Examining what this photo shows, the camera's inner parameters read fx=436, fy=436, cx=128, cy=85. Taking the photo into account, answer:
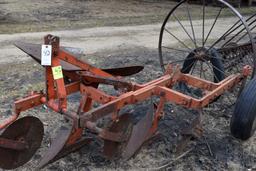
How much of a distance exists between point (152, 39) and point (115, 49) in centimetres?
146

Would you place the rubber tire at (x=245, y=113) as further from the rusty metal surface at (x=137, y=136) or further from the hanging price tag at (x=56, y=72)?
the hanging price tag at (x=56, y=72)

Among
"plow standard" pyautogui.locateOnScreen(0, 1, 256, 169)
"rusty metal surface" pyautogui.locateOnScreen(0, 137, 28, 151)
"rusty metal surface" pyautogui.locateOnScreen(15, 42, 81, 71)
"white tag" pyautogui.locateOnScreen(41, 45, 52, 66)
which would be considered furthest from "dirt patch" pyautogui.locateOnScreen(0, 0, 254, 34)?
"rusty metal surface" pyautogui.locateOnScreen(0, 137, 28, 151)

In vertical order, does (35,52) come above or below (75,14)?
above

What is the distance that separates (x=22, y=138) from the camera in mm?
3672

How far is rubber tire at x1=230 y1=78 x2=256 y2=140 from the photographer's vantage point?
4359mm

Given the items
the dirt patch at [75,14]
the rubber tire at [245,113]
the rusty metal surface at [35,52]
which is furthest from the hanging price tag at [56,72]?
the dirt patch at [75,14]

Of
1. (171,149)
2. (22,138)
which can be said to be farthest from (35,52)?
(171,149)

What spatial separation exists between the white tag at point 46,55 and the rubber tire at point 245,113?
1969mm

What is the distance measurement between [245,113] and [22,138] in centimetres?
219

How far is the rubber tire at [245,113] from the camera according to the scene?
4359 mm

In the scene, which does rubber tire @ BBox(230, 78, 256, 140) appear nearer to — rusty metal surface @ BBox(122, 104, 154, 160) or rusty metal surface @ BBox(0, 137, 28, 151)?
rusty metal surface @ BBox(122, 104, 154, 160)

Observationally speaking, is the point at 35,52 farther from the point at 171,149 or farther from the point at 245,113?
the point at 245,113

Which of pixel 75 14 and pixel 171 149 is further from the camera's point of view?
pixel 75 14


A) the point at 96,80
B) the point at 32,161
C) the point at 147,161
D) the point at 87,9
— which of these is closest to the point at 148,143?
the point at 147,161
